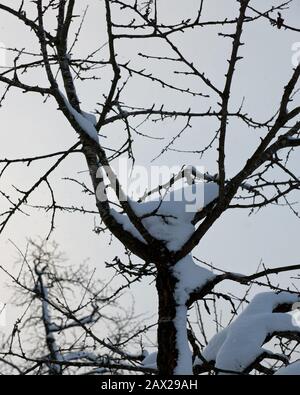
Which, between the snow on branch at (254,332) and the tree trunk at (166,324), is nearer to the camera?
the tree trunk at (166,324)

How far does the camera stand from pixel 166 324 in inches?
131

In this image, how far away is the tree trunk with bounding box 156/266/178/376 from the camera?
10.6 ft

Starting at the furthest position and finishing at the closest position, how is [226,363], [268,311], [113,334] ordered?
[113,334] → [268,311] → [226,363]

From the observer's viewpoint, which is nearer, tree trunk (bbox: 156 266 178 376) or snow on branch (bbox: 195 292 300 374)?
tree trunk (bbox: 156 266 178 376)

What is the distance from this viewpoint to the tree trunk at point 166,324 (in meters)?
3.22

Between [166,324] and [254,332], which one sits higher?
[254,332]

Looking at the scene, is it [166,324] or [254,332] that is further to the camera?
[254,332]
